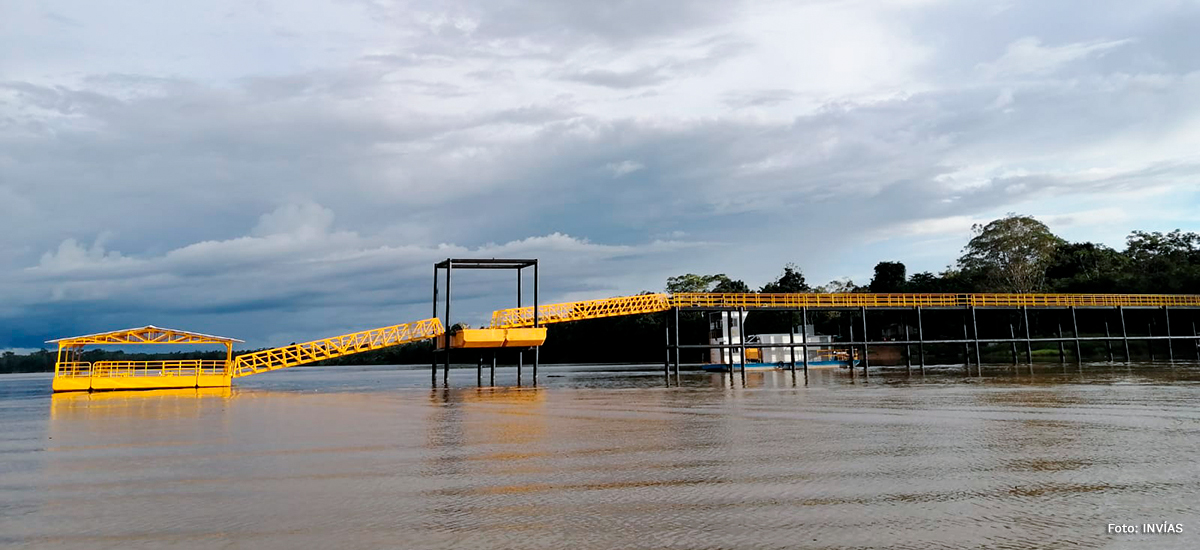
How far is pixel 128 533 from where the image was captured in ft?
25.1

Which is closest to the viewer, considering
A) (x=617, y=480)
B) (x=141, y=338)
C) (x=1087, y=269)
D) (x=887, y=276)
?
(x=617, y=480)

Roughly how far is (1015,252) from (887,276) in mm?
30663

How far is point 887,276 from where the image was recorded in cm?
10975

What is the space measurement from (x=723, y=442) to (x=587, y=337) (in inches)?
4173

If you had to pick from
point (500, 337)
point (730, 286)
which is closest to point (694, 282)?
point (730, 286)

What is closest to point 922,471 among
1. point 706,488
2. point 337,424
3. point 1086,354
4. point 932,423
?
point 706,488

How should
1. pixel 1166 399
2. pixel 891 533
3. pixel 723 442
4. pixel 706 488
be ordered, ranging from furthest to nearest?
pixel 1166 399, pixel 723 442, pixel 706 488, pixel 891 533

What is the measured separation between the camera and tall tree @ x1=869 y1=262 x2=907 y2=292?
107188mm

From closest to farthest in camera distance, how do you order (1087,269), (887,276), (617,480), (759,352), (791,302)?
1. (617,480)
2. (791,302)
3. (759,352)
4. (1087,269)
5. (887,276)

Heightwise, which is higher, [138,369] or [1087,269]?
[1087,269]

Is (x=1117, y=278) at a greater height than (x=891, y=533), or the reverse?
(x=1117, y=278)

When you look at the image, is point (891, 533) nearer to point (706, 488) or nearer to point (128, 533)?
point (706, 488)

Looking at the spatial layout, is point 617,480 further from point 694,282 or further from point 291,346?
point 694,282

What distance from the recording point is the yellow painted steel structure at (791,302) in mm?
43750
